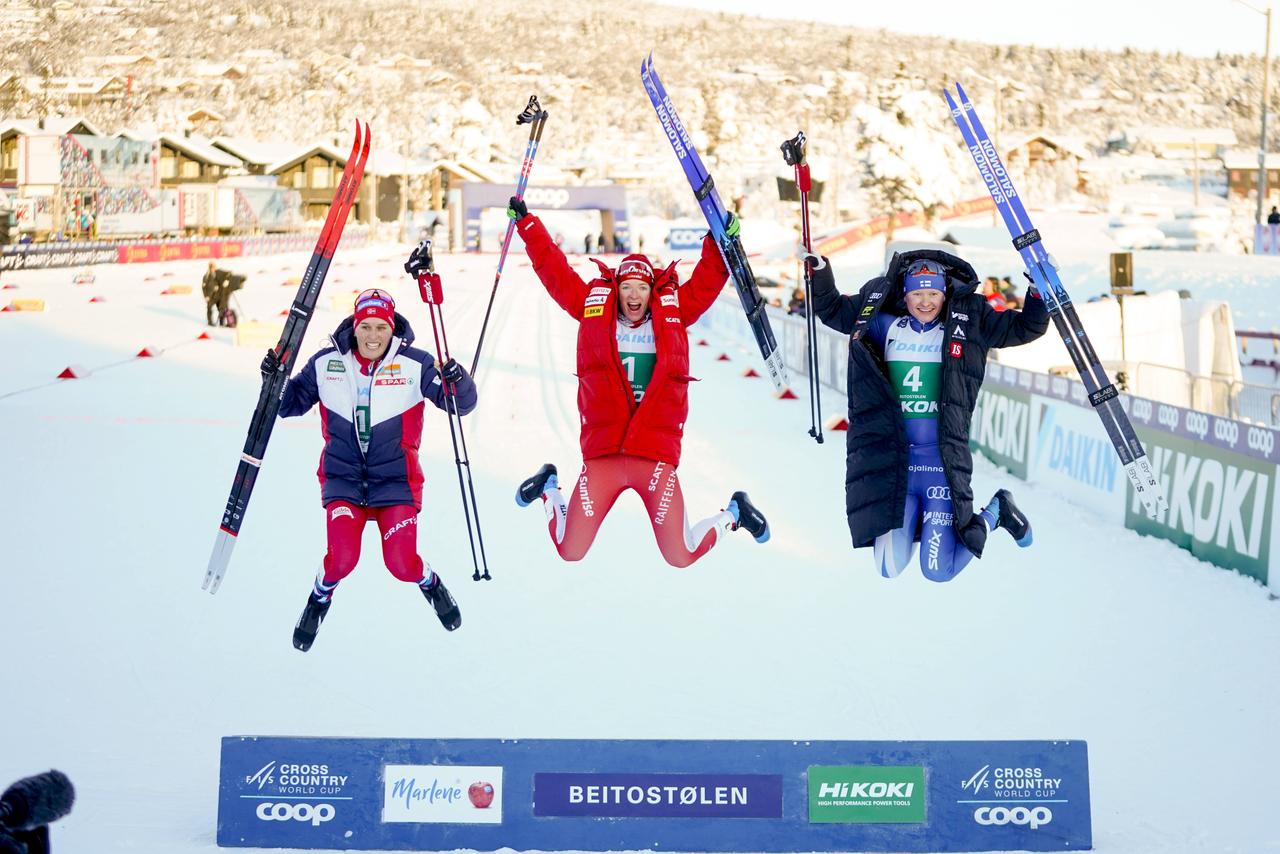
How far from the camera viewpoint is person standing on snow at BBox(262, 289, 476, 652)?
799cm

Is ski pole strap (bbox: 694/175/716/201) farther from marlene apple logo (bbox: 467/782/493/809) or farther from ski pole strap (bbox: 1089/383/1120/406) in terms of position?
marlene apple logo (bbox: 467/782/493/809)

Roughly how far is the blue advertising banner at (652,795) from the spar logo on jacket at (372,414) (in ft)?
4.62

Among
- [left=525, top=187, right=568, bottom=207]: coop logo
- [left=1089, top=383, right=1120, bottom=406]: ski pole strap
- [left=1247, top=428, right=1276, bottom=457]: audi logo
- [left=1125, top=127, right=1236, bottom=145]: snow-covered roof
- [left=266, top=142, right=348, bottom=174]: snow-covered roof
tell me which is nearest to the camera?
[left=1089, top=383, right=1120, bottom=406]: ski pole strap

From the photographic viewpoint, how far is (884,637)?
11.9 m

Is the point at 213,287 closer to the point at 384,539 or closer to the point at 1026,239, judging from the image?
the point at 384,539

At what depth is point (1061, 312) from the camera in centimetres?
826

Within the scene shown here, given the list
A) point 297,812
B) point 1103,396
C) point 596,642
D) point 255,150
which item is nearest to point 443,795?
point 297,812

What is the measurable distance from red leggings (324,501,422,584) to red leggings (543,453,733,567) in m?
0.94

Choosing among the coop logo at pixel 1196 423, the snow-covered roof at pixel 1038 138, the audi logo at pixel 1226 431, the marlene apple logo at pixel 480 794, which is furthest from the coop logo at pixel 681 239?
the marlene apple logo at pixel 480 794

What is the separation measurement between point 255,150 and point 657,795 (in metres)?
76.1

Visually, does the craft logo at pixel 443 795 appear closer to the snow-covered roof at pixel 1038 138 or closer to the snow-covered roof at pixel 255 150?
the snow-covered roof at pixel 255 150

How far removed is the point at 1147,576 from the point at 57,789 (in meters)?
11.1

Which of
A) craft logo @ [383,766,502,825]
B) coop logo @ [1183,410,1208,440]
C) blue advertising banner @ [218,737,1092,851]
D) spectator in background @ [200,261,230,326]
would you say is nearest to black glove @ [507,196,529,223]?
blue advertising banner @ [218,737,1092,851]

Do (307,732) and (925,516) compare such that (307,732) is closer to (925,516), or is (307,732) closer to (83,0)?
(925,516)
